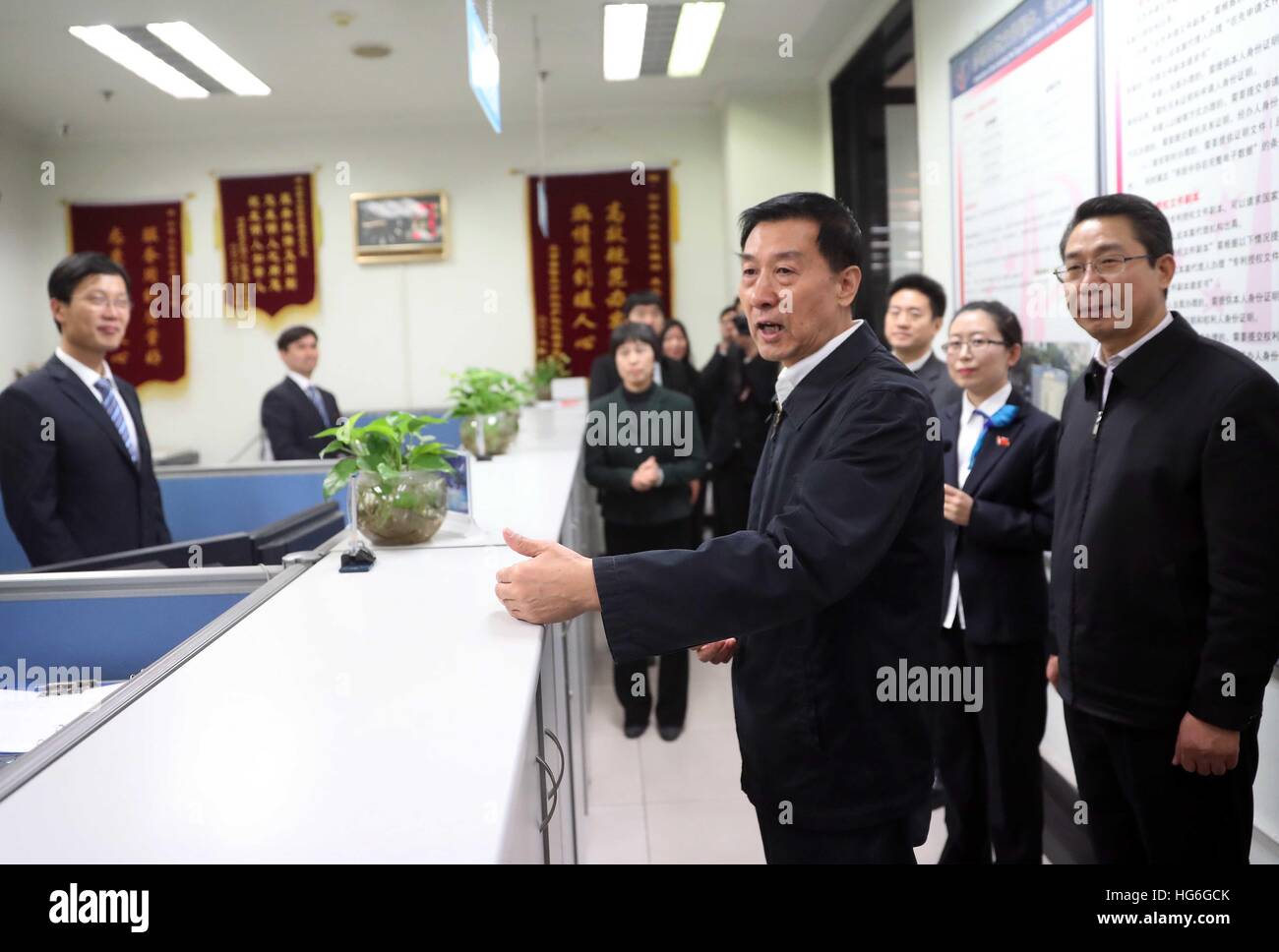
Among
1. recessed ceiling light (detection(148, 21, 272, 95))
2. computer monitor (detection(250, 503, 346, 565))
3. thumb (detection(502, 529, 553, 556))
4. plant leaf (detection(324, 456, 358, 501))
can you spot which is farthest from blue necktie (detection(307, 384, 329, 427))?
thumb (detection(502, 529, 553, 556))

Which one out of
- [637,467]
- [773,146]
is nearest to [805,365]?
[637,467]

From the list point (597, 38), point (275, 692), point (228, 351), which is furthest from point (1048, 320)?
point (228, 351)

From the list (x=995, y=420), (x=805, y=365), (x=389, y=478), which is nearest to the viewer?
(x=805, y=365)

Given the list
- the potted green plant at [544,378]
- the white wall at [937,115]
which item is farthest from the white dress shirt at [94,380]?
the potted green plant at [544,378]

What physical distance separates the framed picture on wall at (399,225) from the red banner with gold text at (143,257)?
4.17 feet

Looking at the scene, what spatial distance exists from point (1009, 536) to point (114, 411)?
7.57 ft

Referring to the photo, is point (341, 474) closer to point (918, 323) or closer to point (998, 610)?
point (998, 610)

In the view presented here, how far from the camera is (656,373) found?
4.46 meters

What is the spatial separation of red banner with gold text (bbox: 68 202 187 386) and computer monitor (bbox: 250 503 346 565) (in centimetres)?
538

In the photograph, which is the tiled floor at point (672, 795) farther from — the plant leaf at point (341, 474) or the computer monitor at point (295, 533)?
the plant leaf at point (341, 474)

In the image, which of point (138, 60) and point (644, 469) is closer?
point (644, 469)

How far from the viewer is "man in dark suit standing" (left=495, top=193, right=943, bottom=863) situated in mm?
1189

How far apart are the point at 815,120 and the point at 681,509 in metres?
3.60

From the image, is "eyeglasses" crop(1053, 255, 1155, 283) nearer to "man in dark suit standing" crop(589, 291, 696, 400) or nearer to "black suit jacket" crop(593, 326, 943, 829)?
"black suit jacket" crop(593, 326, 943, 829)
